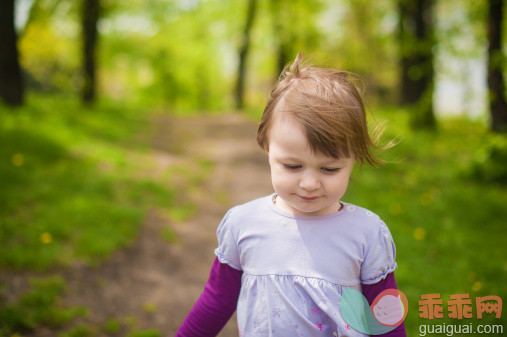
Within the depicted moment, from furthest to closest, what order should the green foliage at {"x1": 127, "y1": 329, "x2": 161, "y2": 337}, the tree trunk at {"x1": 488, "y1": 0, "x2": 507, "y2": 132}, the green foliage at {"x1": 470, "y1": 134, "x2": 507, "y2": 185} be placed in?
the green foliage at {"x1": 470, "y1": 134, "x2": 507, "y2": 185} → the tree trunk at {"x1": 488, "y1": 0, "x2": 507, "y2": 132} → the green foliage at {"x1": 127, "y1": 329, "x2": 161, "y2": 337}

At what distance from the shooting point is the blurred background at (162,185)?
3.79 m

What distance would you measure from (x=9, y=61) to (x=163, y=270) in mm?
5807

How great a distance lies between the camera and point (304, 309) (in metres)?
1.47

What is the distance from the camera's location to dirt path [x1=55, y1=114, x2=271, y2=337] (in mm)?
3689

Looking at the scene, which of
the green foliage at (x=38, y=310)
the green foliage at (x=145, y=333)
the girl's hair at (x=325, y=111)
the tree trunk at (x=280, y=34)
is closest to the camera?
the girl's hair at (x=325, y=111)

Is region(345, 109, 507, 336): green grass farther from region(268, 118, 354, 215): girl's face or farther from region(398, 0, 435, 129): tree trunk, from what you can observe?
region(268, 118, 354, 215): girl's face

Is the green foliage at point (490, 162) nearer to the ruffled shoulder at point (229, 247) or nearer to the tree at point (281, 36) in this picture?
the ruffled shoulder at point (229, 247)

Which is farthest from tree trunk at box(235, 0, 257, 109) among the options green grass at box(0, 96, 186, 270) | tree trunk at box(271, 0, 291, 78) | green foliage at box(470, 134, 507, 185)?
green foliage at box(470, 134, 507, 185)

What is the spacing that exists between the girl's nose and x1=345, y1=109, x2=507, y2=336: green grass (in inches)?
78.9

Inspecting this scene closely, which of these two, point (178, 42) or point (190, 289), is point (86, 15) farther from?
point (178, 42)

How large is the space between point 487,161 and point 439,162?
1.07 m

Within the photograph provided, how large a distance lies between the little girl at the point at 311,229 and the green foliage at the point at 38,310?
2.45 m

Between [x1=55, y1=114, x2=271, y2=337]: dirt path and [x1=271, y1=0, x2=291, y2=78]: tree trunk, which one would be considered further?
[x1=271, y1=0, x2=291, y2=78]: tree trunk

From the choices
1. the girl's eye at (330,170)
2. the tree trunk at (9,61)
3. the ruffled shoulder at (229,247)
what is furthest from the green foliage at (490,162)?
the tree trunk at (9,61)
